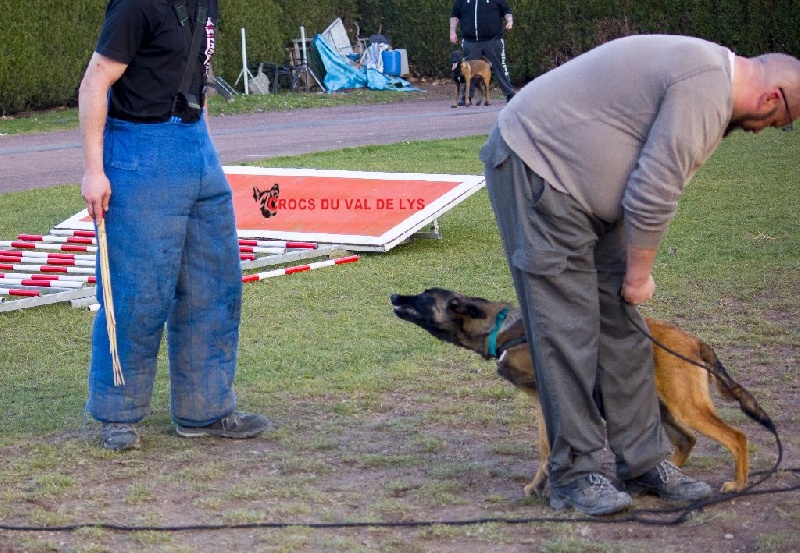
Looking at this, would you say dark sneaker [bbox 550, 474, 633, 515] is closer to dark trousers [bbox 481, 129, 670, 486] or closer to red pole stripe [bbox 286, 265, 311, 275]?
dark trousers [bbox 481, 129, 670, 486]

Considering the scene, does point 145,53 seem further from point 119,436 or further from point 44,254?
point 44,254

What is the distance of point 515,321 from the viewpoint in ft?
14.0

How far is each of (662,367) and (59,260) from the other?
5.72 metres

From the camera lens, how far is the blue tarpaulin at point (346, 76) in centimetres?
2952

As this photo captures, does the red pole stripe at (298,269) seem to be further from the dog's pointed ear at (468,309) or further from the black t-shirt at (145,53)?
the dog's pointed ear at (468,309)

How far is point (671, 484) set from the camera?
4.05 m

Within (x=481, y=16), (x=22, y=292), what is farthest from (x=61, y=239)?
(x=481, y=16)

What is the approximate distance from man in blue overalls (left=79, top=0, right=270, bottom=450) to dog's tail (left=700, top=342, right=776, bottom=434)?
6.68 ft

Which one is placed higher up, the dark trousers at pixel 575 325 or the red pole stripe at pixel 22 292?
the dark trousers at pixel 575 325

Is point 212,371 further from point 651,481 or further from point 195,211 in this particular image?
point 651,481

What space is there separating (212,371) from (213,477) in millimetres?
605

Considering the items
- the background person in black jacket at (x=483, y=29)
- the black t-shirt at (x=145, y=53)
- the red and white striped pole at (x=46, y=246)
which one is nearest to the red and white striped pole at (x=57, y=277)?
the red and white striped pole at (x=46, y=246)

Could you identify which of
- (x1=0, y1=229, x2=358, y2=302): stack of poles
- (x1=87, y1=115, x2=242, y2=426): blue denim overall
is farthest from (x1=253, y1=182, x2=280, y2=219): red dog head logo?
(x1=87, y1=115, x2=242, y2=426): blue denim overall

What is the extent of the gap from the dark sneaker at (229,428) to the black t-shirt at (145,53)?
139cm
